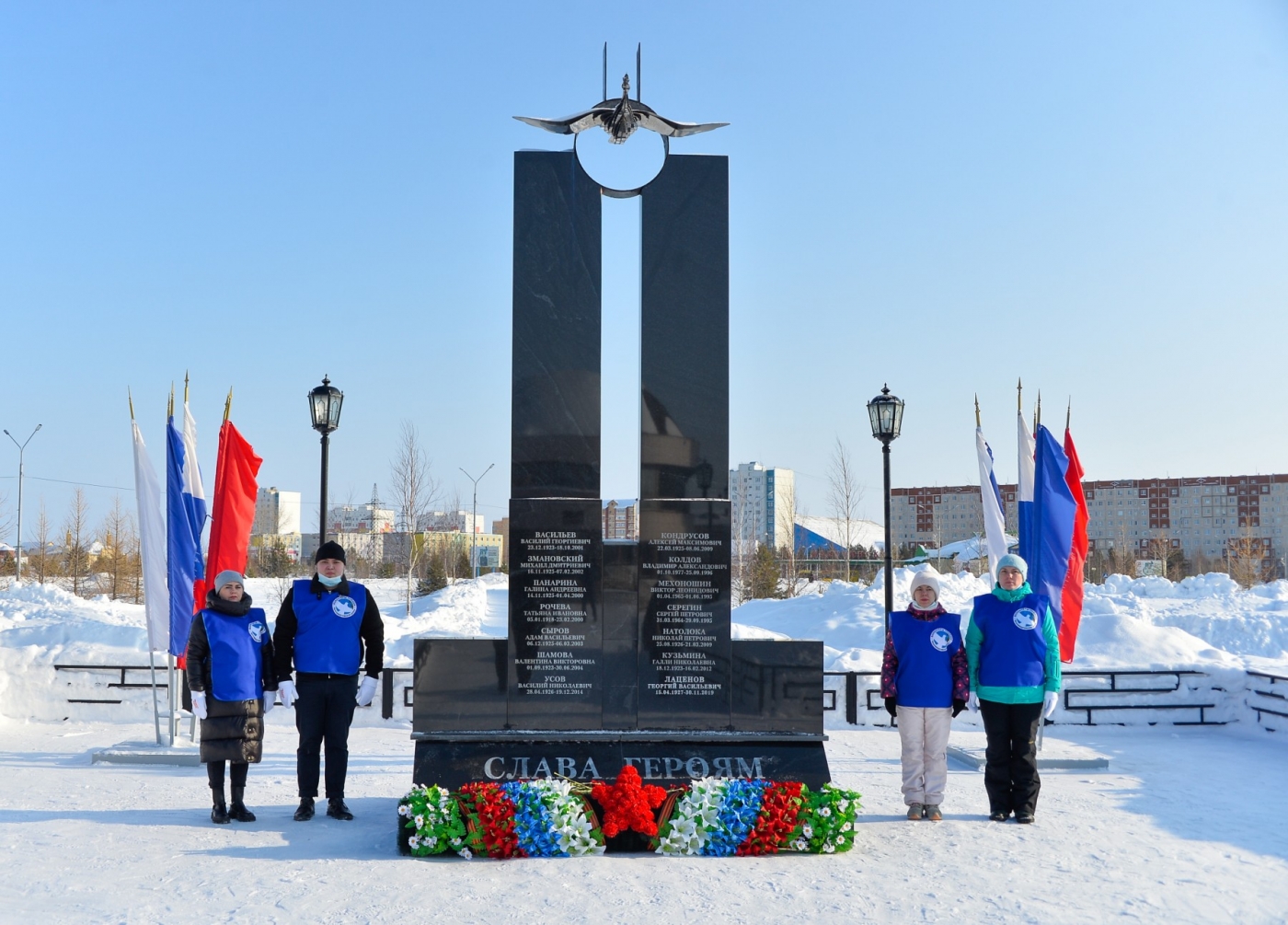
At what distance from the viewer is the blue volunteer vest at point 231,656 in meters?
6.17

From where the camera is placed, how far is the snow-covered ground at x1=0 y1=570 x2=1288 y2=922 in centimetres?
462

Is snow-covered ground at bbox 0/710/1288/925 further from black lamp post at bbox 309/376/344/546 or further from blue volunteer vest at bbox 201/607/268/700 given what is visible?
black lamp post at bbox 309/376/344/546

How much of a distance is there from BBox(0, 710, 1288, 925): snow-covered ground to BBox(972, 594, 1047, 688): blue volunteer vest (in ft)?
3.09

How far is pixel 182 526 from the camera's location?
9.18 m

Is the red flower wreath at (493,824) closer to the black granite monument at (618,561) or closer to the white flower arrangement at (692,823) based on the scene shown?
the black granite monument at (618,561)

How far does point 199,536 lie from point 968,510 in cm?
6957

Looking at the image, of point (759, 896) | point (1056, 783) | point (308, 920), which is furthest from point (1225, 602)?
point (308, 920)

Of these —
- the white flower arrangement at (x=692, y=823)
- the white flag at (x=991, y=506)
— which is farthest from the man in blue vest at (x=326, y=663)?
the white flag at (x=991, y=506)

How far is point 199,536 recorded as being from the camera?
9.28 metres

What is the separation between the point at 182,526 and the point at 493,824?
17.4ft

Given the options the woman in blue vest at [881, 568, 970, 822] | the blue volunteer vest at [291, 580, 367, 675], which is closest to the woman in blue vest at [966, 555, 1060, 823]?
the woman in blue vest at [881, 568, 970, 822]

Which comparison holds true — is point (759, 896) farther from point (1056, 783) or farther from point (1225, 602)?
point (1225, 602)

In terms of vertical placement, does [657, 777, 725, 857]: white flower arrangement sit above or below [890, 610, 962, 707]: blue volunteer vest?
below

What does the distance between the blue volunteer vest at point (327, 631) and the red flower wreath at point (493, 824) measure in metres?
1.37
